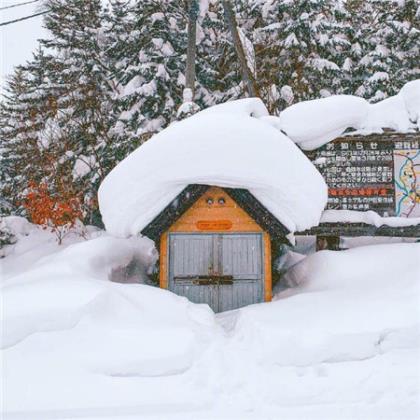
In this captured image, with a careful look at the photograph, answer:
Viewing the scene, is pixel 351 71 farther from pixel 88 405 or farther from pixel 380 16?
pixel 88 405

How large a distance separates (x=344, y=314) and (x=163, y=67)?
1132cm

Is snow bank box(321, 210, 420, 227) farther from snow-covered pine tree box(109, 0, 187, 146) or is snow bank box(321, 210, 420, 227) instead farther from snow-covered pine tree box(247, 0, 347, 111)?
snow-covered pine tree box(109, 0, 187, 146)

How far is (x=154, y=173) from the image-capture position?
7477mm

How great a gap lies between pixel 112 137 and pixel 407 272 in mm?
11285

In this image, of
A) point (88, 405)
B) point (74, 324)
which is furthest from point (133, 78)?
point (88, 405)

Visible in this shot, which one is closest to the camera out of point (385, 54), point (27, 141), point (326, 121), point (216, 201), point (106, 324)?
point (106, 324)

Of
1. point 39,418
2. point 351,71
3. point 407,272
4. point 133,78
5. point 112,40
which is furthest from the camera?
point 112,40

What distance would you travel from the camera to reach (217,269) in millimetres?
8102

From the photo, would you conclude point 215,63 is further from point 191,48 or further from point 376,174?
point 376,174

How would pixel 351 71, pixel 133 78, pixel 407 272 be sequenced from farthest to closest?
pixel 351 71 < pixel 133 78 < pixel 407 272

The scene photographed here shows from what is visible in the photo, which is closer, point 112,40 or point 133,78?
point 133,78

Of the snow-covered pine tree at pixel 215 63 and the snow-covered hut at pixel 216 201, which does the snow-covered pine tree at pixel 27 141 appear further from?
the snow-covered hut at pixel 216 201

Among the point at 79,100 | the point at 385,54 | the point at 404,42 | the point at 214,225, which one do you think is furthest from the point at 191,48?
the point at 404,42

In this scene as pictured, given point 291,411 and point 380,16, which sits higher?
point 380,16
